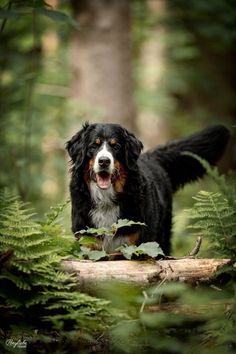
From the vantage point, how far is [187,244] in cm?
855

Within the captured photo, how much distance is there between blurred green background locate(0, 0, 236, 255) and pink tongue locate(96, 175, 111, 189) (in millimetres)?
562

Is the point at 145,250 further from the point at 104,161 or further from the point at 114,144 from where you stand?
the point at 114,144

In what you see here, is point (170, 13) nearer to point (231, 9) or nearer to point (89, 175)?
point (231, 9)

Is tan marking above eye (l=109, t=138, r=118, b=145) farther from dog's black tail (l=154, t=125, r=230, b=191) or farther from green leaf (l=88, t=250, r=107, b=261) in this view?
green leaf (l=88, t=250, r=107, b=261)

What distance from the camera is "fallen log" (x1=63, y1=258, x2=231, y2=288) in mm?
3697

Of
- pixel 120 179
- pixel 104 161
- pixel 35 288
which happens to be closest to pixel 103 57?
pixel 120 179

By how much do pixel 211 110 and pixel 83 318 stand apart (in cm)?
1295

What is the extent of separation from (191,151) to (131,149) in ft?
5.40

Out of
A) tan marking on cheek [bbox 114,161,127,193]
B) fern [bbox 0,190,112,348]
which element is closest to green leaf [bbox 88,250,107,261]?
fern [bbox 0,190,112,348]

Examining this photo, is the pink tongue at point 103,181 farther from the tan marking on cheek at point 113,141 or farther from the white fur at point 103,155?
the tan marking on cheek at point 113,141

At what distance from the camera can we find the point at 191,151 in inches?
284

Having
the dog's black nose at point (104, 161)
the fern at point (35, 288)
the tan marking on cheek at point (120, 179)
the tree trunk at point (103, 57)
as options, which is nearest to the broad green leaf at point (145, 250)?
the fern at point (35, 288)

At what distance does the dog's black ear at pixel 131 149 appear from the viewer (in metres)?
5.69

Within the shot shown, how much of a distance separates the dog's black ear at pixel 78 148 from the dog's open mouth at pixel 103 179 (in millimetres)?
226
